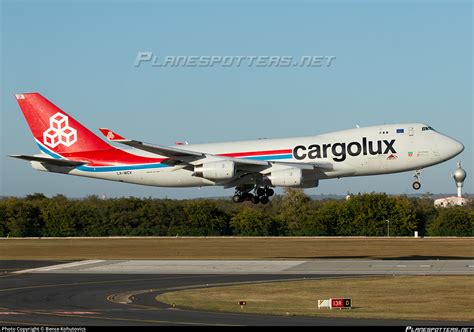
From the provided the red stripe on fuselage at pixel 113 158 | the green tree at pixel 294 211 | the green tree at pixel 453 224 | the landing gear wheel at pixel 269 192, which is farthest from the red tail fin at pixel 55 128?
the green tree at pixel 453 224

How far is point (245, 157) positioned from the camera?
64.5 meters

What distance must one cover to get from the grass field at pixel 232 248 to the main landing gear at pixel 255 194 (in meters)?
10.2

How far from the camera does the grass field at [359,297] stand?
124 feet

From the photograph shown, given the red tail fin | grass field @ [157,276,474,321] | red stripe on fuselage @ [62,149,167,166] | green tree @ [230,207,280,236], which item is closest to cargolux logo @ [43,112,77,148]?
the red tail fin

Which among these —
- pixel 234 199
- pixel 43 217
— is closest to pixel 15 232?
pixel 43 217

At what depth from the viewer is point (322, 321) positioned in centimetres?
3494

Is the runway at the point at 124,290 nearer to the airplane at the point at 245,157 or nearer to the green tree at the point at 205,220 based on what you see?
the airplane at the point at 245,157

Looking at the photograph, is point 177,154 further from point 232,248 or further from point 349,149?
point 232,248

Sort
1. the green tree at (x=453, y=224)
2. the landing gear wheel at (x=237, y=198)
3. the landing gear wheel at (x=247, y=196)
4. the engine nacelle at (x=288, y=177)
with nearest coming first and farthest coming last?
the engine nacelle at (x=288, y=177) < the landing gear wheel at (x=247, y=196) < the landing gear wheel at (x=237, y=198) < the green tree at (x=453, y=224)

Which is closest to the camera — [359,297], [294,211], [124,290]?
[359,297]

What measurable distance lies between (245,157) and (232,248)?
80.9 ft

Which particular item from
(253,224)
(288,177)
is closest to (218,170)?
(288,177)

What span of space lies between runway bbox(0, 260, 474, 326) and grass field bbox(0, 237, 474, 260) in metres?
10.2

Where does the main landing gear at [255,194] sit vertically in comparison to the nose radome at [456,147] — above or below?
below
